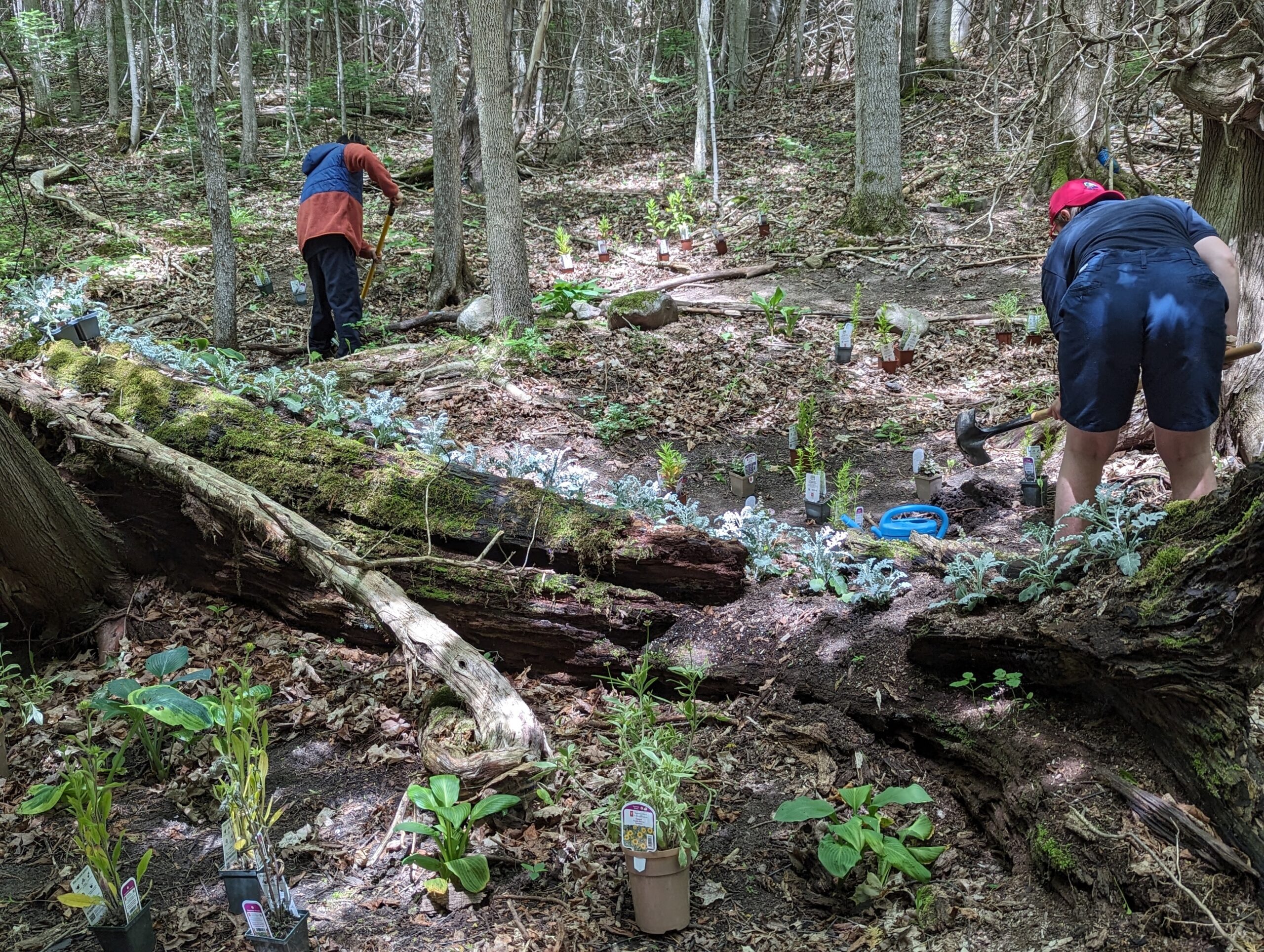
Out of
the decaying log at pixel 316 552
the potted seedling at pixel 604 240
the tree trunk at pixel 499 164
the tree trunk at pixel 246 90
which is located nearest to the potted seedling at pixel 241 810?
the decaying log at pixel 316 552

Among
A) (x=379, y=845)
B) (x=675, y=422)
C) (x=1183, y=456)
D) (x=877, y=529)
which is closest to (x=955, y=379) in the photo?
(x=675, y=422)

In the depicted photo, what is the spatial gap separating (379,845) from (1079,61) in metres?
4.61

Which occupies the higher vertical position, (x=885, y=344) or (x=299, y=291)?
(x=299, y=291)

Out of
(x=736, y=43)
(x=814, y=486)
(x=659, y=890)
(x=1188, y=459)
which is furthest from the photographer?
(x=736, y=43)

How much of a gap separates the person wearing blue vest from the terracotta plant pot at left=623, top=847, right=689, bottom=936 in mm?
6516

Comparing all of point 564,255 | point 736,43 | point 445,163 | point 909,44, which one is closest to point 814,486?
point 445,163

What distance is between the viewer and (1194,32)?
13.9 ft

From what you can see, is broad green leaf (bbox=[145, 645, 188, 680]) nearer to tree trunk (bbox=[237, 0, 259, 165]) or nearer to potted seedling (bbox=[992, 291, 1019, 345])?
potted seedling (bbox=[992, 291, 1019, 345])

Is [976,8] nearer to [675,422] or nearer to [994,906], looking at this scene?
[675,422]

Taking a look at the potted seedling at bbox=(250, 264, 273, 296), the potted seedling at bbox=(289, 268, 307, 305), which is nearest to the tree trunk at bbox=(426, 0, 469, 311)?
the potted seedling at bbox=(289, 268, 307, 305)

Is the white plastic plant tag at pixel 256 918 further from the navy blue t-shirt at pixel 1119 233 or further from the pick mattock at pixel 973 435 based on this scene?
the pick mattock at pixel 973 435

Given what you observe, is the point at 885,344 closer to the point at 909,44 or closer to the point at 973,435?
the point at 973,435

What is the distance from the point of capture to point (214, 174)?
728 centimetres

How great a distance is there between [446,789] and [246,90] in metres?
14.7
